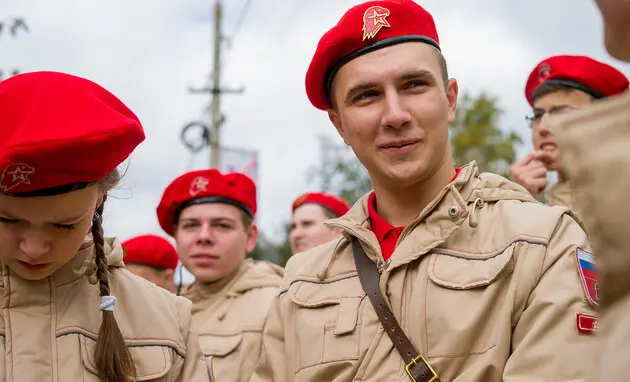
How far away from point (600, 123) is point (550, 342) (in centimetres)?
147

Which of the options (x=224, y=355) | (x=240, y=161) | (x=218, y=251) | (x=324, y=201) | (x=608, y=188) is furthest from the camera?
(x=240, y=161)

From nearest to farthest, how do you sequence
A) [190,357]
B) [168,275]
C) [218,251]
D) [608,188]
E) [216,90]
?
[608,188]
[190,357]
[218,251]
[168,275]
[216,90]

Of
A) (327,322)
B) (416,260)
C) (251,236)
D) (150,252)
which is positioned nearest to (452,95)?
(416,260)

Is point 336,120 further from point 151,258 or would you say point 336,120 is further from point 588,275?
point 151,258

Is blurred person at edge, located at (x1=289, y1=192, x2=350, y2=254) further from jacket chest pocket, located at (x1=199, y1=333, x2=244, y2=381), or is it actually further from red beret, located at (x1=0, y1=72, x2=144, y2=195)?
red beret, located at (x1=0, y1=72, x2=144, y2=195)

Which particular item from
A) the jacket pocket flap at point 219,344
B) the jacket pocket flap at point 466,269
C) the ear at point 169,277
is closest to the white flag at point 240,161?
the ear at point 169,277

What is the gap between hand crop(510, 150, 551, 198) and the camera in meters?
4.46

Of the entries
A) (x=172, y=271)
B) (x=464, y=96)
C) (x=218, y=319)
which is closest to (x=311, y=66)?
(x=218, y=319)

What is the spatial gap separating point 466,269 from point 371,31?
1006 mm

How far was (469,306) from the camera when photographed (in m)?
2.82

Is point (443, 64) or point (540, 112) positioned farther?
point (540, 112)

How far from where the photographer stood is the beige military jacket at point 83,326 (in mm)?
3014

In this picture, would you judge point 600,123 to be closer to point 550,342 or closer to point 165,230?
point 550,342

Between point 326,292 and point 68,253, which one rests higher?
point 68,253
